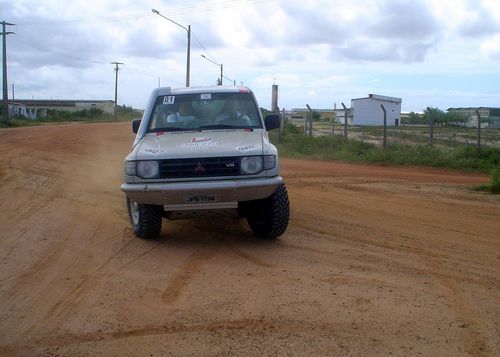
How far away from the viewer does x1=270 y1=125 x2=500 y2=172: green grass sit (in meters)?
17.8

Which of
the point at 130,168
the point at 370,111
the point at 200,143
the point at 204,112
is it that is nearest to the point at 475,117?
the point at 370,111

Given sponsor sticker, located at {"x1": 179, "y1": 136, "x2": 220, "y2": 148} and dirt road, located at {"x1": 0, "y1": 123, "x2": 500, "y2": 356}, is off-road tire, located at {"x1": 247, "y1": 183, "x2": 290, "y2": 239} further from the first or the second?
sponsor sticker, located at {"x1": 179, "y1": 136, "x2": 220, "y2": 148}

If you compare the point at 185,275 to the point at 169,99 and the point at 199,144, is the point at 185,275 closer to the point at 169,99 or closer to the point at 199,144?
the point at 199,144

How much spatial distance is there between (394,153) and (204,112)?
12.5 m

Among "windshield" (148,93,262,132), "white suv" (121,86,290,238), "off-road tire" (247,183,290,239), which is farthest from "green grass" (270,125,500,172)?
"white suv" (121,86,290,238)

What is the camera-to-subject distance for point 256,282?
563cm

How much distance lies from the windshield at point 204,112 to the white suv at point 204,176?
24mm

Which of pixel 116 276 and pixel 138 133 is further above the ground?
pixel 138 133

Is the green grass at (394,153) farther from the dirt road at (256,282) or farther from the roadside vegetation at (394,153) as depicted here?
the dirt road at (256,282)

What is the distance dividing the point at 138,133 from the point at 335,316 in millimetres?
4088

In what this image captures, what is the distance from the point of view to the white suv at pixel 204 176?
6523 mm

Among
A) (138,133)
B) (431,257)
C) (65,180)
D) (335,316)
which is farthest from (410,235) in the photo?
(65,180)

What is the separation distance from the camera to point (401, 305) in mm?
4980

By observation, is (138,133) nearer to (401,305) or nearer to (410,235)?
(410,235)
